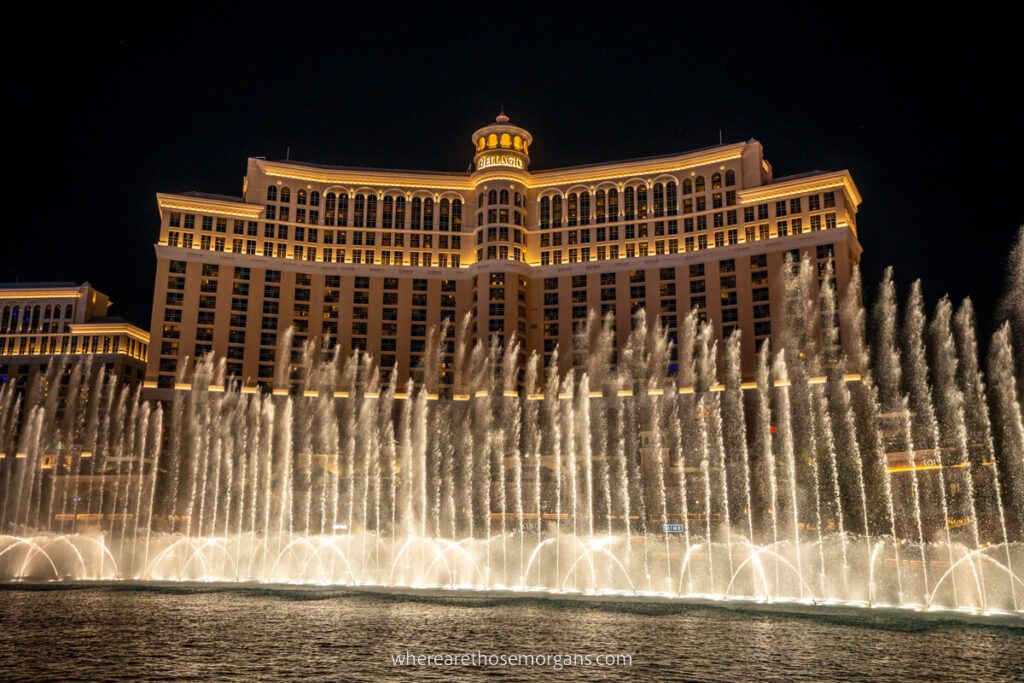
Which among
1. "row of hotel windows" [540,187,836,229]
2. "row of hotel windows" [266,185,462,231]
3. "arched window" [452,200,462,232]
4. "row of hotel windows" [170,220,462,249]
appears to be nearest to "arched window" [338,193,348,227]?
"row of hotel windows" [266,185,462,231]

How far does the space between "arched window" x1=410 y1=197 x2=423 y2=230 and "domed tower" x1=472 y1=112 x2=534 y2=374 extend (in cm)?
690

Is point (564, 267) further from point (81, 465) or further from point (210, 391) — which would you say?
point (81, 465)

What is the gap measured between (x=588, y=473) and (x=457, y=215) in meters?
57.0

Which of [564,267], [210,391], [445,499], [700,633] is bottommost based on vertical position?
[700,633]

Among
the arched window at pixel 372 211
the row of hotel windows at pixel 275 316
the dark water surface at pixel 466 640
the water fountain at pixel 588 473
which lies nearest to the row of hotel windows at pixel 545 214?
the arched window at pixel 372 211

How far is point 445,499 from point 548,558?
2887 cm

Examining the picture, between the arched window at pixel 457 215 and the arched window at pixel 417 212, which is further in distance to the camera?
the arched window at pixel 457 215

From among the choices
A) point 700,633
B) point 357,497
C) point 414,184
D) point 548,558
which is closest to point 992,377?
point 548,558

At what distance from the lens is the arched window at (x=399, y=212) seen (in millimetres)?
102438

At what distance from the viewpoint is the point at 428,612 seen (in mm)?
30125

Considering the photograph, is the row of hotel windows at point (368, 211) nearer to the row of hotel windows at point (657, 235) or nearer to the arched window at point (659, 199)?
the row of hotel windows at point (657, 235)

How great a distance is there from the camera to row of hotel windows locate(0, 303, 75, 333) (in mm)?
118375

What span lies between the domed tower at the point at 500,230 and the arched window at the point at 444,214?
3.65 m

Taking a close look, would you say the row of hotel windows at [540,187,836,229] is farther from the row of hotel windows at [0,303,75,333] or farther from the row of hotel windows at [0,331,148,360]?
the row of hotel windows at [0,303,75,333]
